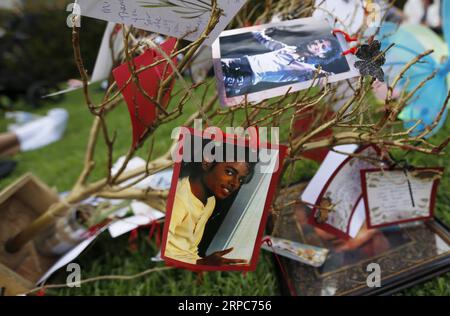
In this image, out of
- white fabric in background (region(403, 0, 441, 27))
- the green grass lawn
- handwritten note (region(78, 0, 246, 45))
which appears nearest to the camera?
handwritten note (region(78, 0, 246, 45))

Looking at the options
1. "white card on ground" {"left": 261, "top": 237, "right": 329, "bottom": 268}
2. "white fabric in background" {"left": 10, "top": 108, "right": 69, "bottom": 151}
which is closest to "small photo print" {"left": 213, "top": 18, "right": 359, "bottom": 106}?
"white card on ground" {"left": 261, "top": 237, "right": 329, "bottom": 268}

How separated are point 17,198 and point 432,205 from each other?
1144 millimetres

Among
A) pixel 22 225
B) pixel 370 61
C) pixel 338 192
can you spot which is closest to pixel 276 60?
pixel 370 61

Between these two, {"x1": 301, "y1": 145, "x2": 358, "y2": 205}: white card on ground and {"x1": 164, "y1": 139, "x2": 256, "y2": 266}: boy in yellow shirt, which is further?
{"x1": 301, "y1": 145, "x2": 358, "y2": 205}: white card on ground

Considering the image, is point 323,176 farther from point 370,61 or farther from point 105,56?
point 105,56

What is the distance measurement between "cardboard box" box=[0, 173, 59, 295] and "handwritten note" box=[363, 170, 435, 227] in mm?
859

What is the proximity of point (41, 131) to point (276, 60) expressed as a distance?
2533 mm

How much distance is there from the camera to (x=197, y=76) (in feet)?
3.87

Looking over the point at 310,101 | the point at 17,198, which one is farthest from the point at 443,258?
the point at 17,198

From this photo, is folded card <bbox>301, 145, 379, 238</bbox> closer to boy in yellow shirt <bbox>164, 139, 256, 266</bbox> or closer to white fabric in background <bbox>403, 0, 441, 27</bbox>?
boy in yellow shirt <bbox>164, 139, 256, 266</bbox>

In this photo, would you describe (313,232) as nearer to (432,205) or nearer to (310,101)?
(432,205)

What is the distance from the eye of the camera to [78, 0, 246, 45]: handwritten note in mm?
640

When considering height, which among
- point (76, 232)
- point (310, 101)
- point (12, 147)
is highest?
point (310, 101)

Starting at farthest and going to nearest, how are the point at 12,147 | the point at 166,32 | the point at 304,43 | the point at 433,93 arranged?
the point at 12,147 < the point at 433,93 < the point at 304,43 < the point at 166,32
